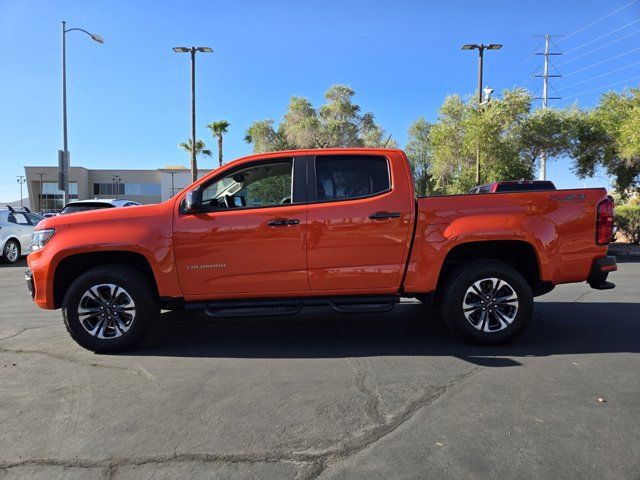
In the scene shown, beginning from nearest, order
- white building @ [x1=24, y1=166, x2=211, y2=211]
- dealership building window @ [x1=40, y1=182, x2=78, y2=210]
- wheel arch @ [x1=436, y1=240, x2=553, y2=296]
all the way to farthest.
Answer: wheel arch @ [x1=436, y1=240, x2=553, y2=296] < white building @ [x1=24, y1=166, x2=211, y2=211] < dealership building window @ [x1=40, y1=182, x2=78, y2=210]

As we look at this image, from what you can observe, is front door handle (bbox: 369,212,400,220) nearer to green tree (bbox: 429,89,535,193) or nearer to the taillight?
the taillight

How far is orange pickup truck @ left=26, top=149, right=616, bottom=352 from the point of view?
484 cm

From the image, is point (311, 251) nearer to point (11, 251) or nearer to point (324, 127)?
point (11, 251)

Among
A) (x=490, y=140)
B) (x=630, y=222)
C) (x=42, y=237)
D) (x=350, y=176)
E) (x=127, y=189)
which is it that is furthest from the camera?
(x=127, y=189)

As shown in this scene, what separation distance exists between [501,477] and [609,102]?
74.1 feet

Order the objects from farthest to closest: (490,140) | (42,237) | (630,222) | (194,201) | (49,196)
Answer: (49,196) → (490,140) → (630,222) → (42,237) → (194,201)

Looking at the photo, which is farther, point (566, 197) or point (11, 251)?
point (11, 251)

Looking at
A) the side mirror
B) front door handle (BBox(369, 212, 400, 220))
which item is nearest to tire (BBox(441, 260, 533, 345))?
front door handle (BBox(369, 212, 400, 220))

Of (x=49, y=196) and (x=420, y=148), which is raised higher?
(x=420, y=148)

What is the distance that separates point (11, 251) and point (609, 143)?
23579mm

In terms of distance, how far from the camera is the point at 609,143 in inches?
836

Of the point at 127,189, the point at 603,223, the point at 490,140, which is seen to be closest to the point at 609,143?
the point at 490,140

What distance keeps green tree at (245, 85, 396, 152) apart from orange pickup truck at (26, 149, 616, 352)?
3487cm

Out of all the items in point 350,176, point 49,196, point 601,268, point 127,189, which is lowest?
point 601,268
